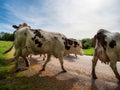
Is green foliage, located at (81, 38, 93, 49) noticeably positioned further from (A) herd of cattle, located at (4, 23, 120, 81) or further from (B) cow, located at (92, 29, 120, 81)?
(B) cow, located at (92, 29, 120, 81)

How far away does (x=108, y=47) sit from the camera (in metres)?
8.89

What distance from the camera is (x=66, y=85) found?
832cm

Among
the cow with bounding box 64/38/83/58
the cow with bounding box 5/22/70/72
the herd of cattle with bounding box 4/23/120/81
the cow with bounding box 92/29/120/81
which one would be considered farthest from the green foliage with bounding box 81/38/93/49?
the cow with bounding box 92/29/120/81

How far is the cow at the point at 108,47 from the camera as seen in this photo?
28.5 feet

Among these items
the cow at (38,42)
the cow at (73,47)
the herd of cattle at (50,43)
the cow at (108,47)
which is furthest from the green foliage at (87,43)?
the cow at (108,47)

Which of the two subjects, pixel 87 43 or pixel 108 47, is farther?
pixel 87 43

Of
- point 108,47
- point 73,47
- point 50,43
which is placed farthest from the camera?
point 73,47

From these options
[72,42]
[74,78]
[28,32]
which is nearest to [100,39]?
[74,78]

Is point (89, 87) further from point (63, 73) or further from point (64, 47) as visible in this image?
point (64, 47)

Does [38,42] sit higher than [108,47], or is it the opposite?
[38,42]

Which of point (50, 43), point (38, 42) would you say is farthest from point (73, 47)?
point (38, 42)

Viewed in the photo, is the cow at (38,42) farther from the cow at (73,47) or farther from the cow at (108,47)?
the cow at (108,47)

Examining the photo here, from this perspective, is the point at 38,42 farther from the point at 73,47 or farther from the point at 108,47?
the point at 108,47

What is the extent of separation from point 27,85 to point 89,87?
7.95 feet
